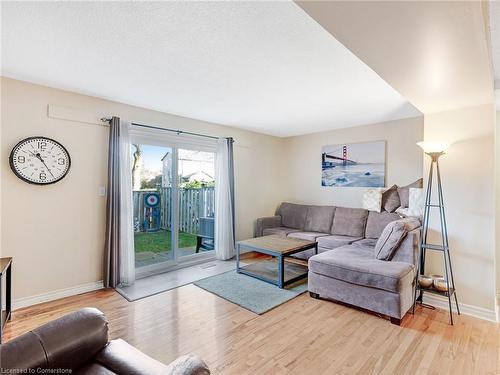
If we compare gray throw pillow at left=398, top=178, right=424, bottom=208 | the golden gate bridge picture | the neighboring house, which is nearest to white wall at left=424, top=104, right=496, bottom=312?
gray throw pillow at left=398, top=178, right=424, bottom=208

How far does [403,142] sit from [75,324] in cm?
463

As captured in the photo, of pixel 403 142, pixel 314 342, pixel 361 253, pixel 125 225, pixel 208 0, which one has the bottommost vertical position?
pixel 314 342

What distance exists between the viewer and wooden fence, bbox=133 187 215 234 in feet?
12.7

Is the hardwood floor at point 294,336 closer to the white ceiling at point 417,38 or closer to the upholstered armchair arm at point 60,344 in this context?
the upholstered armchair arm at point 60,344

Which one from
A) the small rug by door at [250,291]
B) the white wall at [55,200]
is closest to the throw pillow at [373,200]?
the small rug by door at [250,291]

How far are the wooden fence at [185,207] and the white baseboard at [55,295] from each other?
0.91 meters

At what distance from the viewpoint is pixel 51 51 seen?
2.13 meters

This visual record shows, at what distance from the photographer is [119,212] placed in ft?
10.9

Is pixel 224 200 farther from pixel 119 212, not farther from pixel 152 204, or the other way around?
pixel 119 212

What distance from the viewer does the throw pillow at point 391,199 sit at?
13.4ft

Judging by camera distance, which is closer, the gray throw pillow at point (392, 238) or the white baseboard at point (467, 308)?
the white baseboard at point (467, 308)

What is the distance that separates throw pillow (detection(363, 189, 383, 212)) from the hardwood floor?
1.79 meters

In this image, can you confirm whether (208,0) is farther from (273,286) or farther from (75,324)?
(273,286)

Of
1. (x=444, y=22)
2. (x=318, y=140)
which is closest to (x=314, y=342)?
(x=444, y=22)
